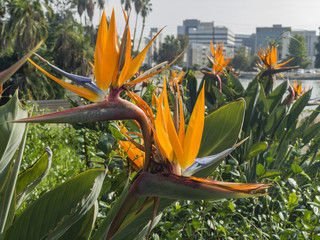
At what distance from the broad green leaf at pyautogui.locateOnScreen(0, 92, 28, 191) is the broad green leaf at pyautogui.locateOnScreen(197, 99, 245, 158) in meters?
0.42

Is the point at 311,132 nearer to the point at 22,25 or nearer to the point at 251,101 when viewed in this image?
the point at 251,101

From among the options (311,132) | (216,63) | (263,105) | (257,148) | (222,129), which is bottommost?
(311,132)

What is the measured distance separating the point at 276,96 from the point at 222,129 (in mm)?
1858

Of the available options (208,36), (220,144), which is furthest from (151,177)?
(208,36)

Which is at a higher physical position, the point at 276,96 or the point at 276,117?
the point at 276,96

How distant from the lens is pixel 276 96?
2660 mm

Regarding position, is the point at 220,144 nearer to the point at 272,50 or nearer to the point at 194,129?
Result: the point at 194,129

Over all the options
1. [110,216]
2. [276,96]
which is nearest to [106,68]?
[110,216]

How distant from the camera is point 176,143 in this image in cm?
57

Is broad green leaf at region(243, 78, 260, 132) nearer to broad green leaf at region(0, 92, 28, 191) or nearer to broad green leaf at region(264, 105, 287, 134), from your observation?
broad green leaf at region(264, 105, 287, 134)

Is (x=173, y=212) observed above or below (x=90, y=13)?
below

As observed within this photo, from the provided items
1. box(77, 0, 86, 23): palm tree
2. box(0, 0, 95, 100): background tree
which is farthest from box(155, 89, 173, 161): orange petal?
box(77, 0, 86, 23): palm tree

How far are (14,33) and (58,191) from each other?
13840mm

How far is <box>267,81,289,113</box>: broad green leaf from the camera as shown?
2.60 m
